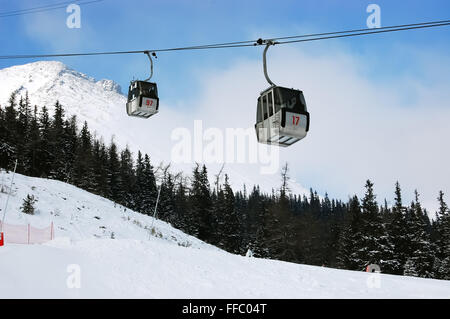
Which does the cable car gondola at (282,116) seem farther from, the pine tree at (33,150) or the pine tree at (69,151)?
the pine tree at (69,151)

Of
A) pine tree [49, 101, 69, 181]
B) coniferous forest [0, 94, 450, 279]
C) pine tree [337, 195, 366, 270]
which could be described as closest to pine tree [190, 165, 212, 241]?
coniferous forest [0, 94, 450, 279]

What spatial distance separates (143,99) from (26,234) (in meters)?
10.3

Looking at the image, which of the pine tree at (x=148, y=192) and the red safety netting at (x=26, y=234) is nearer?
the red safety netting at (x=26, y=234)

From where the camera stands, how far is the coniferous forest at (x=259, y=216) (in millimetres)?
47688

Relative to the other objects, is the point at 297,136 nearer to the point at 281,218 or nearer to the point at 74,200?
the point at 74,200

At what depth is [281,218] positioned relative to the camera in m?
59.8

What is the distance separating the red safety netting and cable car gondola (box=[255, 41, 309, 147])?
43.0 ft

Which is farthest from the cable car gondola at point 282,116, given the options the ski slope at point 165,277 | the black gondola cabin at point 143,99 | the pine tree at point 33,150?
the pine tree at point 33,150

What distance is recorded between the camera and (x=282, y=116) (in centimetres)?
1061

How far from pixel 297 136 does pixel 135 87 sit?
6.77m

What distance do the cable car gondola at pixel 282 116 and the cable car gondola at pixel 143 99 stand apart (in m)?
4.63

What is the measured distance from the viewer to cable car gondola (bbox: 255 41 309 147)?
10.7m

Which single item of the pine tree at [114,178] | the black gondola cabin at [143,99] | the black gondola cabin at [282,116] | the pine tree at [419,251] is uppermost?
the pine tree at [114,178]

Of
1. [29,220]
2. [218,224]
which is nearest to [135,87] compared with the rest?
[29,220]
